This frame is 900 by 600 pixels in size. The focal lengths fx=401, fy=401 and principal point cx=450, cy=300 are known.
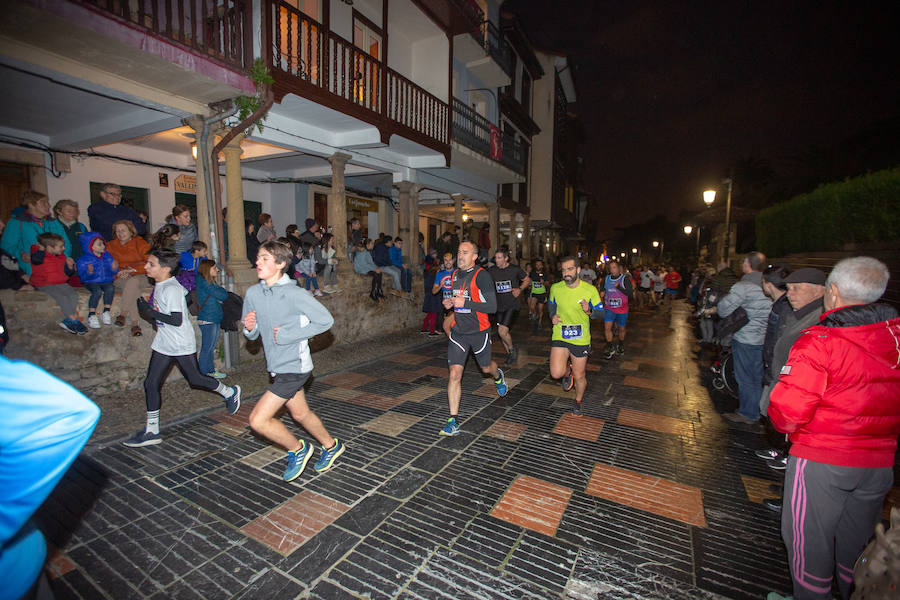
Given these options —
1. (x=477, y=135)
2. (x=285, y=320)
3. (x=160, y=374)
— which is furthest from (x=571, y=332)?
(x=477, y=135)

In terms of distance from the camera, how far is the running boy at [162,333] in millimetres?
4277

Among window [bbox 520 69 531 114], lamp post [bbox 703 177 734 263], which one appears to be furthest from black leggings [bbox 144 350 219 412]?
window [bbox 520 69 531 114]

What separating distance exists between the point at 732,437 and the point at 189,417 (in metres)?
6.74

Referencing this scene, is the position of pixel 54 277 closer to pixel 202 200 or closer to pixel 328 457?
pixel 202 200

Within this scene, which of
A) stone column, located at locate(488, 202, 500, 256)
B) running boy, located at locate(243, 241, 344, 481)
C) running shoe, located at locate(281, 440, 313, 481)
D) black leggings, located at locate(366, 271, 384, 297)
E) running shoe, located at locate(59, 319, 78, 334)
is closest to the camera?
running boy, located at locate(243, 241, 344, 481)

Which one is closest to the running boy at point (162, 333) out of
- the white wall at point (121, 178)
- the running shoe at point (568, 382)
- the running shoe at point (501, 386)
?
the running shoe at point (501, 386)

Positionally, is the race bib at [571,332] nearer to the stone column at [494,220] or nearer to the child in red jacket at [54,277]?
the child in red jacket at [54,277]

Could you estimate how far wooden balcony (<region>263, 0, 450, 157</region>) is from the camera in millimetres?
7133

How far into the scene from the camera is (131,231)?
246 inches

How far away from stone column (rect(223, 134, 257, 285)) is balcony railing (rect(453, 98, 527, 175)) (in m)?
7.00

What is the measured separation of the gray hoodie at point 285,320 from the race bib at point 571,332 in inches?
125

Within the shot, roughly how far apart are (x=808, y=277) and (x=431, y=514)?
3.88 meters

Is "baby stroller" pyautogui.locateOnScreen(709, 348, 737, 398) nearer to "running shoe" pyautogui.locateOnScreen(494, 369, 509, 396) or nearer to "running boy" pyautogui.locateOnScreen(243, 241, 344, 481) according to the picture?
"running shoe" pyautogui.locateOnScreen(494, 369, 509, 396)

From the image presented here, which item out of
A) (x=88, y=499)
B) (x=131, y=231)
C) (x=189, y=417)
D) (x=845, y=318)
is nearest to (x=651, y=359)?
(x=845, y=318)
